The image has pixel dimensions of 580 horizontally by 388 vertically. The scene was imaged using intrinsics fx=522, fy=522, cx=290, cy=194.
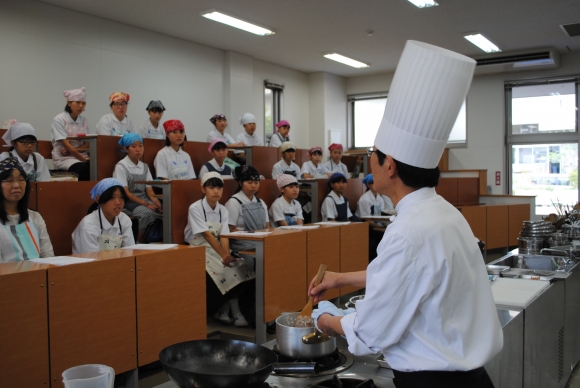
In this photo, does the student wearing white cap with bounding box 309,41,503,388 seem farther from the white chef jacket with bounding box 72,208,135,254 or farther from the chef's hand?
the white chef jacket with bounding box 72,208,135,254

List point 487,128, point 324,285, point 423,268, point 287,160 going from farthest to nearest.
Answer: point 487,128 < point 287,160 < point 324,285 < point 423,268

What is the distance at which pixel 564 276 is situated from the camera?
289 centimetres

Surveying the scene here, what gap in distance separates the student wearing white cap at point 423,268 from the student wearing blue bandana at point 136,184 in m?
3.50

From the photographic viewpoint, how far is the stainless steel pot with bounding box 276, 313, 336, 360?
154 centimetres

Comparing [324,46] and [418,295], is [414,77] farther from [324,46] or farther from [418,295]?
[324,46]

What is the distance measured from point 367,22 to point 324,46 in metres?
1.39

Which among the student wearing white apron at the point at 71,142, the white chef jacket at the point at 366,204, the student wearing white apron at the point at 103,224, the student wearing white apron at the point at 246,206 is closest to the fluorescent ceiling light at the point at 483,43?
the white chef jacket at the point at 366,204

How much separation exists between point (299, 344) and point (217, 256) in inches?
111

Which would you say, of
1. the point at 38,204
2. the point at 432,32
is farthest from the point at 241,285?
the point at 432,32

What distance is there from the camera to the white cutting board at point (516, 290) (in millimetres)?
2242

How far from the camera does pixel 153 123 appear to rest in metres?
5.90

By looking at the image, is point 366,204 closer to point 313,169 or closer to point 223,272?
point 313,169

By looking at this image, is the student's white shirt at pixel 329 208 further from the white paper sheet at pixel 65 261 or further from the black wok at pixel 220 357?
the black wok at pixel 220 357

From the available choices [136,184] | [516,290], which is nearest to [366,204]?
[136,184]
